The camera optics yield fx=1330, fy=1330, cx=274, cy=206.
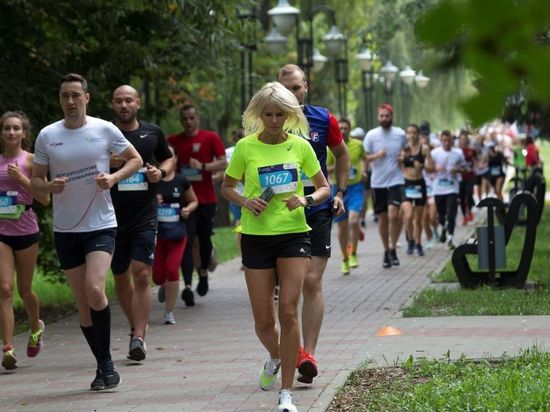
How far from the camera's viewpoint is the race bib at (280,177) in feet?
24.0

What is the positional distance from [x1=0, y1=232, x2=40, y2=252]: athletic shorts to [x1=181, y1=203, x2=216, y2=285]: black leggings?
13.1 feet

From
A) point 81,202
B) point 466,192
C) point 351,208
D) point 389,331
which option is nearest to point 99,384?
point 81,202

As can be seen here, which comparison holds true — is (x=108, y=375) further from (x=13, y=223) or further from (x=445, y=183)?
(x=445, y=183)

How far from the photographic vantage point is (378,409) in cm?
702

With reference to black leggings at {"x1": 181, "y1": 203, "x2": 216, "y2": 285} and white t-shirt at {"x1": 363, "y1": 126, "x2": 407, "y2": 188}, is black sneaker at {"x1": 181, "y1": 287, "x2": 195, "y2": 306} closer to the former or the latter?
black leggings at {"x1": 181, "y1": 203, "x2": 216, "y2": 285}

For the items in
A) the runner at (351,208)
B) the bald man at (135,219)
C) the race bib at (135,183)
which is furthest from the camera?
the runner at (351,208)

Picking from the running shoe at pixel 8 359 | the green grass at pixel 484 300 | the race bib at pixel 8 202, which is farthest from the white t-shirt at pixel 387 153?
the running shoe at pixel 8 359

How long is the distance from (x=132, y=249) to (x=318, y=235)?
2.14 metres

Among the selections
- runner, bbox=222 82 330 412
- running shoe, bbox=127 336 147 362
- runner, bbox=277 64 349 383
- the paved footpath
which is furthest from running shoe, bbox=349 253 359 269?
runner, bbox=222 82 330 412

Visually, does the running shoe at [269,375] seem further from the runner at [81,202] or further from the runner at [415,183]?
the runner at [415,183]

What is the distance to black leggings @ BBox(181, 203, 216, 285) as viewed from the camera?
45.3 feet

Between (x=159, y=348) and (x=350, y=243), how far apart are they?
786 cm

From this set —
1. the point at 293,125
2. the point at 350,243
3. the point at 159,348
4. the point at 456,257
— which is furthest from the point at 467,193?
the point at 293,125

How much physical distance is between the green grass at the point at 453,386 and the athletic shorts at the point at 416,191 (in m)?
11.8
